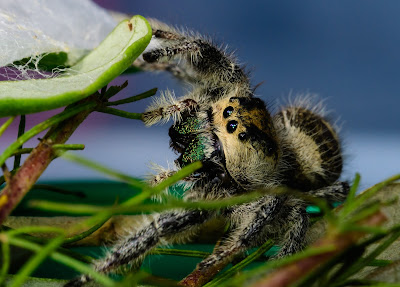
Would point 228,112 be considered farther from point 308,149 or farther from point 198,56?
point 308,149

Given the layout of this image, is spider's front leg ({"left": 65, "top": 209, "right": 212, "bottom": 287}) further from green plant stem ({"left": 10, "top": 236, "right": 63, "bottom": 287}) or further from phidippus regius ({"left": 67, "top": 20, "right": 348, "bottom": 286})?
green plant stem ({"left": 10, "top": 236, "right": 63, "bottom": 287})

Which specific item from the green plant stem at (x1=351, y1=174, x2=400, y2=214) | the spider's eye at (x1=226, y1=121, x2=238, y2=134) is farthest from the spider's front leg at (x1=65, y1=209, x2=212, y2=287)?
the green plant stem at (x1=351, y1=174, x2=400, y2=214)

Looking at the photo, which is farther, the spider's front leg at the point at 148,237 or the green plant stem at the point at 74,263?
the spider's front leg at the point at 148,237

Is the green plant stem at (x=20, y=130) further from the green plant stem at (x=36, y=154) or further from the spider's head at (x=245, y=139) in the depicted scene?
the spider's head at (x=245, y=139)

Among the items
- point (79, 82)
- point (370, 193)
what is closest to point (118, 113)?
point (79, 82)

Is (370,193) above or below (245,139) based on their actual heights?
below

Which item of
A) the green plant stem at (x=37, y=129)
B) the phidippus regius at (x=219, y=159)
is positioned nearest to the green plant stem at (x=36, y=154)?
the green plant stem at (x=37, y=129)
